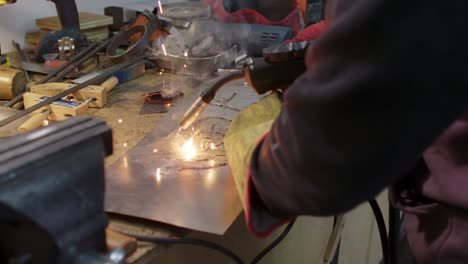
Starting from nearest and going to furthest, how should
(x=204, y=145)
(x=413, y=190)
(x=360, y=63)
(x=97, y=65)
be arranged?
1. (x=360, y=63)
2. (x=413, y=190)
3. (x=204, y=145)
4. (x=97, y=65)

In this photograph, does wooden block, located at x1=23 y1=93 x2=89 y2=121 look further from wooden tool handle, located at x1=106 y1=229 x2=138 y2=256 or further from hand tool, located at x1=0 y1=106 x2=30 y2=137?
wooden tool handle, located at x1=106 y1=229 x2=138 y2=256

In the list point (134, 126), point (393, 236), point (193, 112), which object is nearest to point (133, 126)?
point (134, 126)

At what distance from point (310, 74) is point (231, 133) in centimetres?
30

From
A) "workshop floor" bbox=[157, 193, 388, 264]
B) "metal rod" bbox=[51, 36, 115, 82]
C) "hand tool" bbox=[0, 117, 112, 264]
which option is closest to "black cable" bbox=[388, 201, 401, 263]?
"workshop floor" bbox=[157, 193, 388, 264]

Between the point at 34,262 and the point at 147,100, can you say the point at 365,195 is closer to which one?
the point at 34,262

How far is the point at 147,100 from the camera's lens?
0.96 m

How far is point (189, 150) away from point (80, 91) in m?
0.30

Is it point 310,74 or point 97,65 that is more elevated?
point 310,74

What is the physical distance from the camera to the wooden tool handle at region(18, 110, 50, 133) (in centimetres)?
78

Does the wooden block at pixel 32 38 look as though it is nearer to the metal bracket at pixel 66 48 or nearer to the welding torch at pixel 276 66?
the metal bracket at pixel 66 48

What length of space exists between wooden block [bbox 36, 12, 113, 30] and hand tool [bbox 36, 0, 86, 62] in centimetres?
7

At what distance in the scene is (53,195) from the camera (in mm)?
→ 416

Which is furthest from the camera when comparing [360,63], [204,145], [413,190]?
[204,145]

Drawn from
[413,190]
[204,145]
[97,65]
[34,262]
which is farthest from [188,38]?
[34,262]
